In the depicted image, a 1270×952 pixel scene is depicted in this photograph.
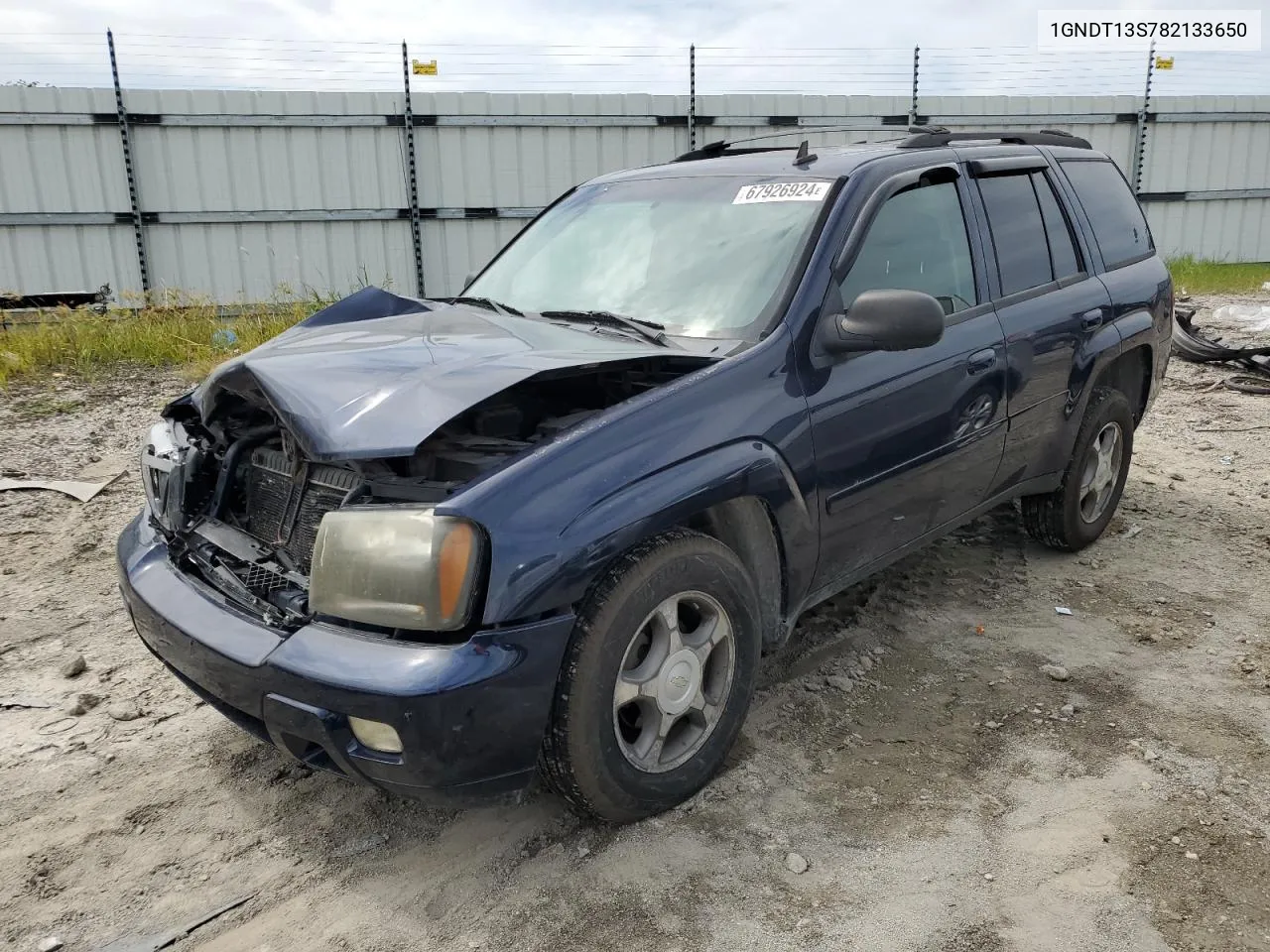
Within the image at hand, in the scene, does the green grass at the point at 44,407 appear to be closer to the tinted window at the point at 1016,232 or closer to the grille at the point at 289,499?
the grille at the point at 289,499

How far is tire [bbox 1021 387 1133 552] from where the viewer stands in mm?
4281

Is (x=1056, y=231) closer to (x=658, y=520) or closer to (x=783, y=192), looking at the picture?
(x=783, y=192)

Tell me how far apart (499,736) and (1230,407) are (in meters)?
6.89

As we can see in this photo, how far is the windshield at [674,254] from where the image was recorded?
305 cm

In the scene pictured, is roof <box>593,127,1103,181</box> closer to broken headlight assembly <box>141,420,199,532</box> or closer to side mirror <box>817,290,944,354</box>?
side mirror <box>817,290,944,354</box>

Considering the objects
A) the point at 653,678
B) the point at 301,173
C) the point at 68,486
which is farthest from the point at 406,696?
the point at 301,173

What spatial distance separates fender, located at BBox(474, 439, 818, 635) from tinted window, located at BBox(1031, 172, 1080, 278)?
1945 millimetres

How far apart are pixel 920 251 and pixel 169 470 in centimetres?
254

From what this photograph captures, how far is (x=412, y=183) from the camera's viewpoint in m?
11.6

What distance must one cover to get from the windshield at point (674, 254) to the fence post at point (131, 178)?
26.9ft

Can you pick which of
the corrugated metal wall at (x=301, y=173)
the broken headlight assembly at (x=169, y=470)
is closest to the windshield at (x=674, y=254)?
the broken headlight assembly at (x=169, y=470)

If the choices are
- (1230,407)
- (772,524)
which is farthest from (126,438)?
(1230,407)

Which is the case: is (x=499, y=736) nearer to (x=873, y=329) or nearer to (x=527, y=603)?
(x=527, y=603)

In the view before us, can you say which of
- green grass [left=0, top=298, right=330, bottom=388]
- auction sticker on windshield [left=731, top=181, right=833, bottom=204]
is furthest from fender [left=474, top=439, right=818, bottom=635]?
green grass [left=0, top=298, right=330, bottom=388]
